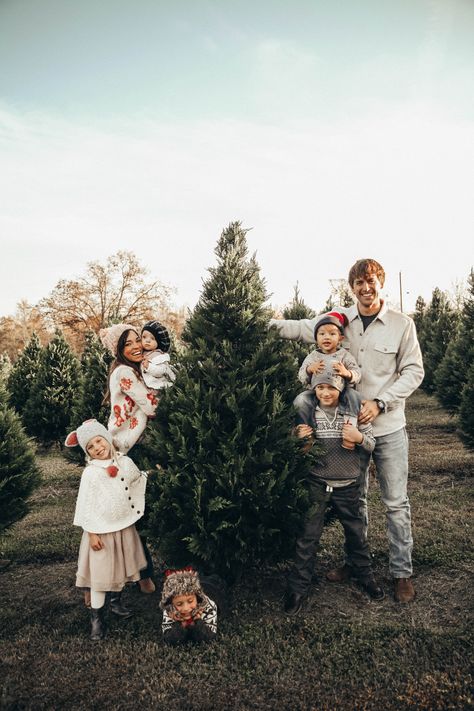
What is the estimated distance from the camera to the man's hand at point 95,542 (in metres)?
3.86

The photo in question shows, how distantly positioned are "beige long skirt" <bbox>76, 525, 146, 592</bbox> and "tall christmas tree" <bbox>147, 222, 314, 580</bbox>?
26 centimetres

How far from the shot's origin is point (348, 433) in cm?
392

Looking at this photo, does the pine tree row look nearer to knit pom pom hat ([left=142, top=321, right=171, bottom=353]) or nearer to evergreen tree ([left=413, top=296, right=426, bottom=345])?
evergreen tree ([left=413, top=296, right=426, bottom=345])

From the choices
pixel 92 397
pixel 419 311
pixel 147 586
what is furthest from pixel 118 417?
pixel 419 311

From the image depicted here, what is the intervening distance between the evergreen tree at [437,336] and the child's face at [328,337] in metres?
16.3

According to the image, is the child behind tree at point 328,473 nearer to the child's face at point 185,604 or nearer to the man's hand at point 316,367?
the man's hand at point 316,367

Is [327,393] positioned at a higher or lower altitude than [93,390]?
higher

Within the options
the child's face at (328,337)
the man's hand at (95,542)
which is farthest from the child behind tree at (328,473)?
the man's hand at (95,542)

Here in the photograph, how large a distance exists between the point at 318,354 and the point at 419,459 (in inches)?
273

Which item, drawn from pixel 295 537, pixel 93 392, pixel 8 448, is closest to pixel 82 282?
pixel 93 392

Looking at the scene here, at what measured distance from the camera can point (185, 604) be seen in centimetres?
361

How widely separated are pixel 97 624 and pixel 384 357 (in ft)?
10.4

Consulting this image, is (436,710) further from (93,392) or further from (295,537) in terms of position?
(93,392)

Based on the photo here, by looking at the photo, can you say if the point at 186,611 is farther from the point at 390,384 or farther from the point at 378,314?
the point at 378,314
